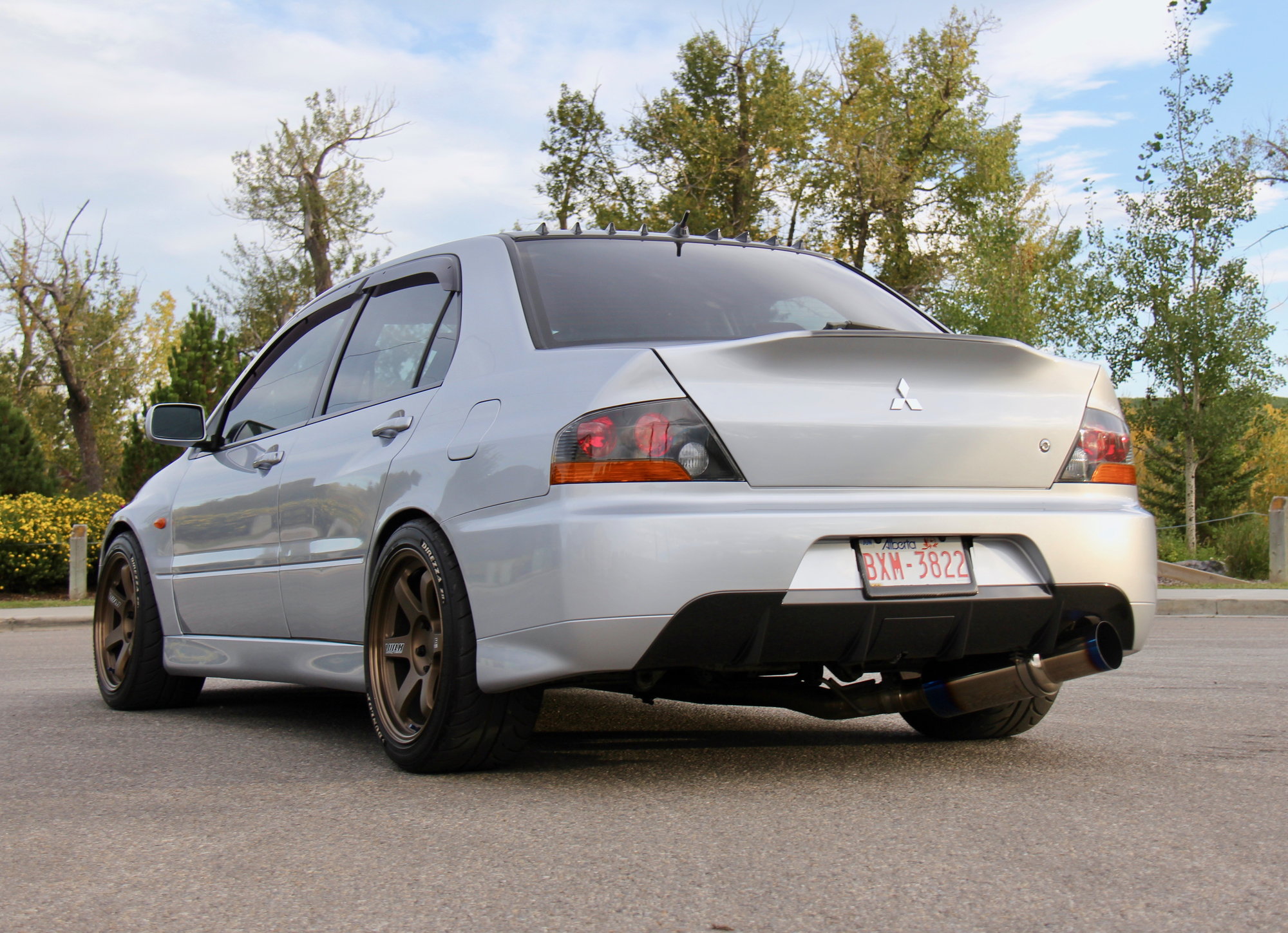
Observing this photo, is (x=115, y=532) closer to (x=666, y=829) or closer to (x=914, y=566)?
(x=666, y=829)

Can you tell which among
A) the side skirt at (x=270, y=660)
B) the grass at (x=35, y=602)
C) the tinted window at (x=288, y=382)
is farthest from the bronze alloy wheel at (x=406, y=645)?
the grass at (x=35, y=602)

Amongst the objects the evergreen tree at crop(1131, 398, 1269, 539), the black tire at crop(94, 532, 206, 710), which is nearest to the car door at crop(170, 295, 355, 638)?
the black tire at crop(94, 532, 206, 710)

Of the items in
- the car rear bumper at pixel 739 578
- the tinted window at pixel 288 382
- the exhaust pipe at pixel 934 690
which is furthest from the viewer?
the tinted window at pixel 288 382

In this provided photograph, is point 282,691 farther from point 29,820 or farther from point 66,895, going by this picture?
point 66,895

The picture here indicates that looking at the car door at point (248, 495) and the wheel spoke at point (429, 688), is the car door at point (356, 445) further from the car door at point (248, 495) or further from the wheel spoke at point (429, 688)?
the wheel spoke at point (429, 688)

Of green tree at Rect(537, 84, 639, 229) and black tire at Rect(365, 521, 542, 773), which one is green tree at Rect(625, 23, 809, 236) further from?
black tire at Rect(365, 521, 542, 773)

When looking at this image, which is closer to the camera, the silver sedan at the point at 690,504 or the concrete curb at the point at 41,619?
the silver sedan at the point at 690,504

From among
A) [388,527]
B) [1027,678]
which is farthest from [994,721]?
[388,527]

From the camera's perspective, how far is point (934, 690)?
4.18 meters

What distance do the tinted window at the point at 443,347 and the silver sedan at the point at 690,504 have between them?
0.01 m

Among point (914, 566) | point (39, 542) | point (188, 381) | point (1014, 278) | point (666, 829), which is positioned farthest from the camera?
point (1014, 278)

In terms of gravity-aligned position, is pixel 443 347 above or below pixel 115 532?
above

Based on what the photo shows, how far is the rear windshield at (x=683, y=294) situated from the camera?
3.99 m

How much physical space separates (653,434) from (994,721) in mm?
1951
